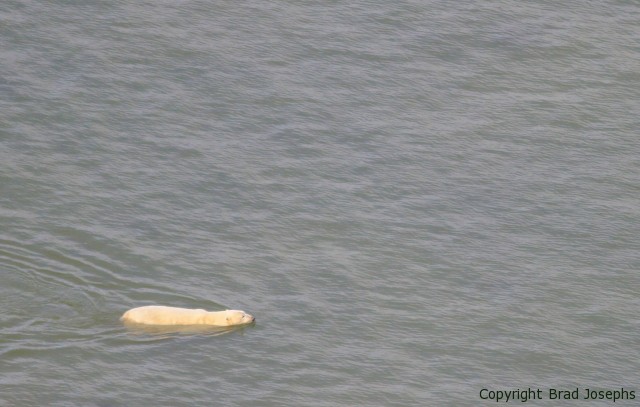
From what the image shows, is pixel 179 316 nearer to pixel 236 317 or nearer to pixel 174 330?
pixel 174 330

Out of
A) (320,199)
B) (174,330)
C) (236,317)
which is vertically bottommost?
(174,330)

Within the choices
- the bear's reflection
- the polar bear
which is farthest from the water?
the polar bear

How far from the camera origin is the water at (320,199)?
17.0 m

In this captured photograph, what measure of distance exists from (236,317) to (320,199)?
15.3ft

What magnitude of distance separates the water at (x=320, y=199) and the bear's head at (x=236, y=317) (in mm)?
247

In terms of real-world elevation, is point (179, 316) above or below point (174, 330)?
above

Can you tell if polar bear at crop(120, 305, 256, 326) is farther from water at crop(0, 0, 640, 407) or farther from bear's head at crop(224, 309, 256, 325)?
water at crop(0, 0, 640, 407)

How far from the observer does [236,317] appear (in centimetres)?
1736

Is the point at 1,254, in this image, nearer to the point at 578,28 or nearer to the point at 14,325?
the point at 14,325

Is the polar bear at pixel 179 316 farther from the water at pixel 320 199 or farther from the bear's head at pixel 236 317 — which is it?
the water at pixel 320 199

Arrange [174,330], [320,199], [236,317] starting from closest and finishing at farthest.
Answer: [174,330] < [236,317] < [320,199]

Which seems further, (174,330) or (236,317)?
(236,317)

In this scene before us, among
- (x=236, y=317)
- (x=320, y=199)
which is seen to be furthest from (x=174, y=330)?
(x=320, y=199)

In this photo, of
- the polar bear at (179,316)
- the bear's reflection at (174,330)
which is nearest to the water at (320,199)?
the bear's reflection at (174,330)
